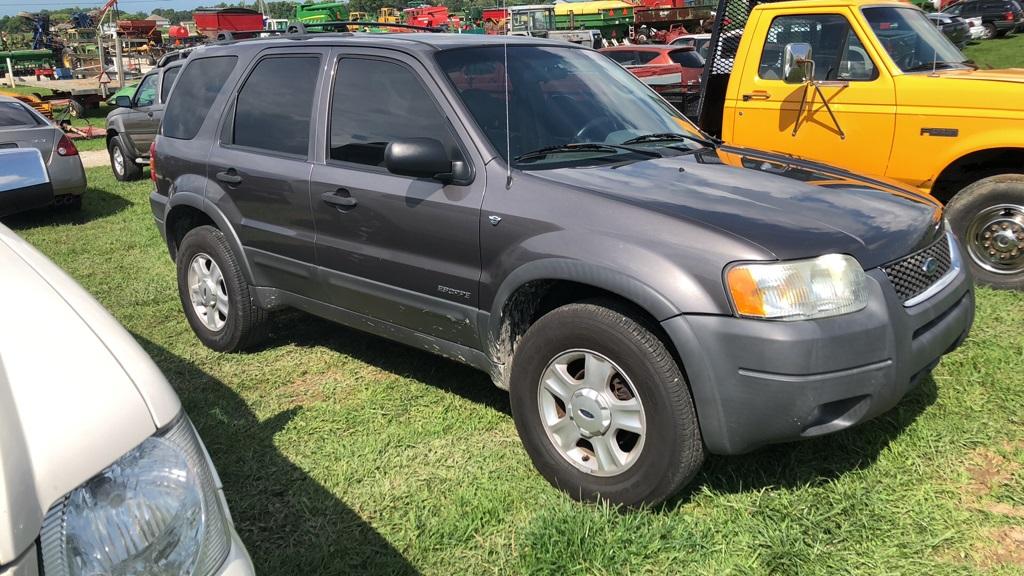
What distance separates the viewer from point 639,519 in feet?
9.56

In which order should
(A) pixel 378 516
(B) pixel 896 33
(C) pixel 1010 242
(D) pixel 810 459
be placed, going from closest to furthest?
(A) pixel 378 516, (D) pixel 810 459, (C) pixel 1010 242, (B) pixel 896 33

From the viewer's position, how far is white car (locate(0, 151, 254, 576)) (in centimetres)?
134

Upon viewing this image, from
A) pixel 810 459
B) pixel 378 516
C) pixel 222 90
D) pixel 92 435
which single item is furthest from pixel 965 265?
pixel 222 90

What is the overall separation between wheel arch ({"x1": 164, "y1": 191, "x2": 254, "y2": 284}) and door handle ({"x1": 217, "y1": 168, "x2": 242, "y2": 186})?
200mm

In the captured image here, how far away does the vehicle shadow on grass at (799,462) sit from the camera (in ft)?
10.6

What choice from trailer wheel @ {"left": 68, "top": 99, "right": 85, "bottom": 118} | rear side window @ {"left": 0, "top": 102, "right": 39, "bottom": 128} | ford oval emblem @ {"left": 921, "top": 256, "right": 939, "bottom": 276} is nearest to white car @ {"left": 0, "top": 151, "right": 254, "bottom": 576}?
ford oval emblem @ {"left": 921, "top": 256, "right": 939, "bottom": 276}

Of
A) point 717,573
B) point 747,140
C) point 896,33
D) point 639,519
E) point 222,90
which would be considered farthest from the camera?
point 747,140

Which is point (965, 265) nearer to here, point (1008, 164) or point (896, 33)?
point (1008, 164)

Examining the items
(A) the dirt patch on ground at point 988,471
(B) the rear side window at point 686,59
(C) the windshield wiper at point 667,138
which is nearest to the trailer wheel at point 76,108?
(B) the rear side window at point 686,59

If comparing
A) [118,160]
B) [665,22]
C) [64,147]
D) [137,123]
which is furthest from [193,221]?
[665,22]

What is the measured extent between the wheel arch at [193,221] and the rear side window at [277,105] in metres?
0.44

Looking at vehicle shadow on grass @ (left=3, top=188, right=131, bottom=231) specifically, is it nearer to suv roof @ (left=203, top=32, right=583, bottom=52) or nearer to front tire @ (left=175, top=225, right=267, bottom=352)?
front tire @ (left=175, top=225, right=267, bottom=352)

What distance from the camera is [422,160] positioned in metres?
3.28

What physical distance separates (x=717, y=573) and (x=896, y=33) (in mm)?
4601
